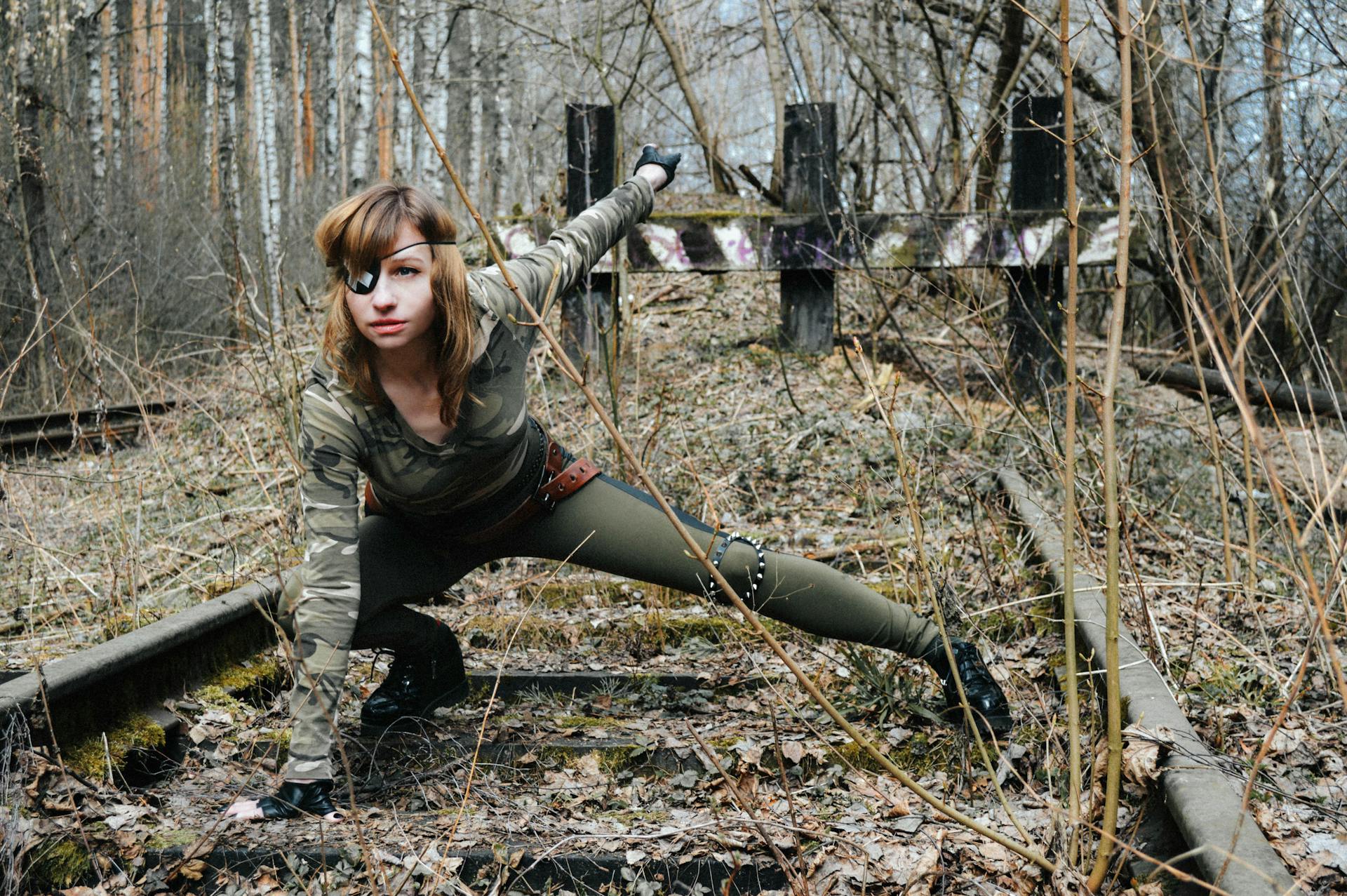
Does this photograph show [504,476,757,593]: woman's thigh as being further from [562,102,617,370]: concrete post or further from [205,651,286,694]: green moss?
[562,102,617,370]: concrete post

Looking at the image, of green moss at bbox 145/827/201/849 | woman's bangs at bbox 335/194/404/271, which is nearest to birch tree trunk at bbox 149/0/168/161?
woman's bangs at bbox 335/194/404/271

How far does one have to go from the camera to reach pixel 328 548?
310cm

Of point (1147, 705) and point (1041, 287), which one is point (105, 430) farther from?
point (1041, 287)

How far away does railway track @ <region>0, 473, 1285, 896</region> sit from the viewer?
2.67 meters

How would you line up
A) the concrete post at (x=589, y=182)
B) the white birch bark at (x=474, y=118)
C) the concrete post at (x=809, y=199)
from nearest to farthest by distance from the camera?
the concrete post at (x=589, y=182) → the concrete post at (x=809, y=199) → the white birch bark at (x=474, y=118)

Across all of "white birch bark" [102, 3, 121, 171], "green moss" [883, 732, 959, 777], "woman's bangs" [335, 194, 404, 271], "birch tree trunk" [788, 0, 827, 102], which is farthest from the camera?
"white birch bark" [102, 3, 121, 171]

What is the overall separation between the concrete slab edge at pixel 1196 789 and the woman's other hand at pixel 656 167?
2.01m

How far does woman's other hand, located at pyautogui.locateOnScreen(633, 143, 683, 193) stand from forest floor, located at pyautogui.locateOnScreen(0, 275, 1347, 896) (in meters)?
1.03

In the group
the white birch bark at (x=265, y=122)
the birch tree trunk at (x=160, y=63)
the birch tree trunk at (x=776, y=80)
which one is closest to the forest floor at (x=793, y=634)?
the birch tree trunk at (x=776, y=80)

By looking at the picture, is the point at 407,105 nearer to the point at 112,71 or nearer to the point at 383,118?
the point at 383,118

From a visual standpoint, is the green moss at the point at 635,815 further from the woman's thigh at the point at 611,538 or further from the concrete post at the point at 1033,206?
the concrete post at the point at 1033,206

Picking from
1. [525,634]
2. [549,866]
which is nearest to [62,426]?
[525,634]

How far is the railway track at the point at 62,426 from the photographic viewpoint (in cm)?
809

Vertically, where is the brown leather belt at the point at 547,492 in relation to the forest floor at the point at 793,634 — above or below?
above
